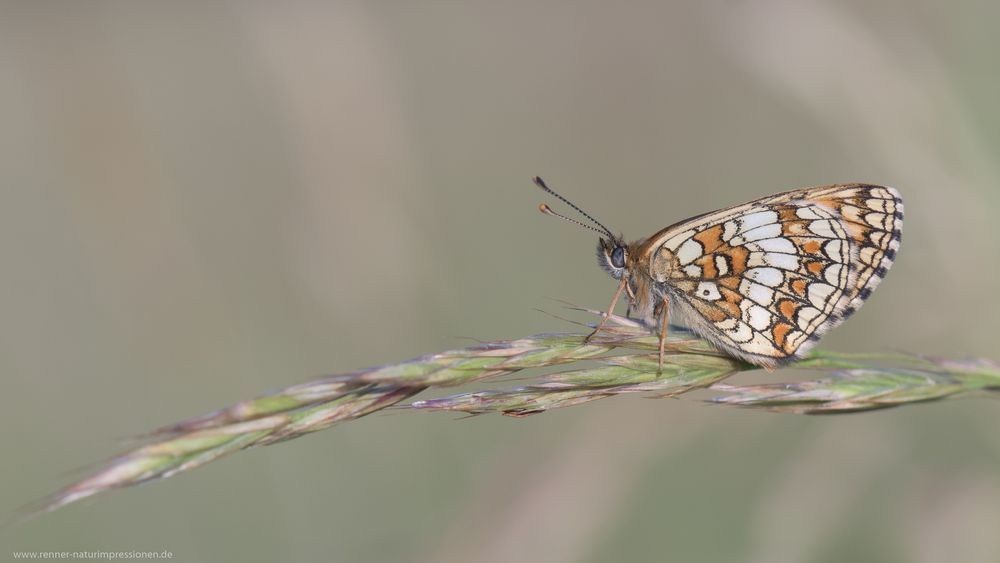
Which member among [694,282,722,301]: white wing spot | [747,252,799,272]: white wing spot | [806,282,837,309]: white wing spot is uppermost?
[747,252,799,272]: white wing spot

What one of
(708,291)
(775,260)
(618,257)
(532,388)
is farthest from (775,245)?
(532,388)

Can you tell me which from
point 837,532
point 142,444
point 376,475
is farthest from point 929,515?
point 142,444

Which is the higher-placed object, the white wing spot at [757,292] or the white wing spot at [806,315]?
the white wing spot at [757,292]

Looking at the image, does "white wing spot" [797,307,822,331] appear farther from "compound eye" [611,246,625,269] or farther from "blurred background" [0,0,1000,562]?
"blurred background" [0,0,1000,562]

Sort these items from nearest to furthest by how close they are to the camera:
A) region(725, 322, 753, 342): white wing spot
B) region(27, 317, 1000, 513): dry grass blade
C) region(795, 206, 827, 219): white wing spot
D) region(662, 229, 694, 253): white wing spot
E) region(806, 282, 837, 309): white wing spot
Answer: region(27, 317, 1000, 513): dry grass blade → region(725, 322, 753, 342): white wing spot → region(806, 282, 837, 309): white wing spot → region(795, 206, 827, 219): white wing spot → region(662, 229, 694, 253): white wing spot

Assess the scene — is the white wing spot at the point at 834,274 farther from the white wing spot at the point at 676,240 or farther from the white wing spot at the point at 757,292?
the white wing spot at the point at 676,240

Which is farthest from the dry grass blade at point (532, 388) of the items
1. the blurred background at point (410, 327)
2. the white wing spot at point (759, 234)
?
the blurred background at point (410, 327)

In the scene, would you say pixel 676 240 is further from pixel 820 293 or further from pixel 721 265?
pixel 820 293

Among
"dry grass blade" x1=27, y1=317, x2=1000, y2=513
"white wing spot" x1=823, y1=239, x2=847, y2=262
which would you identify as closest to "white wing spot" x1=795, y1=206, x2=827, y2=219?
"white wing spot" x1=823, y1=239, x2=847, y2=262
